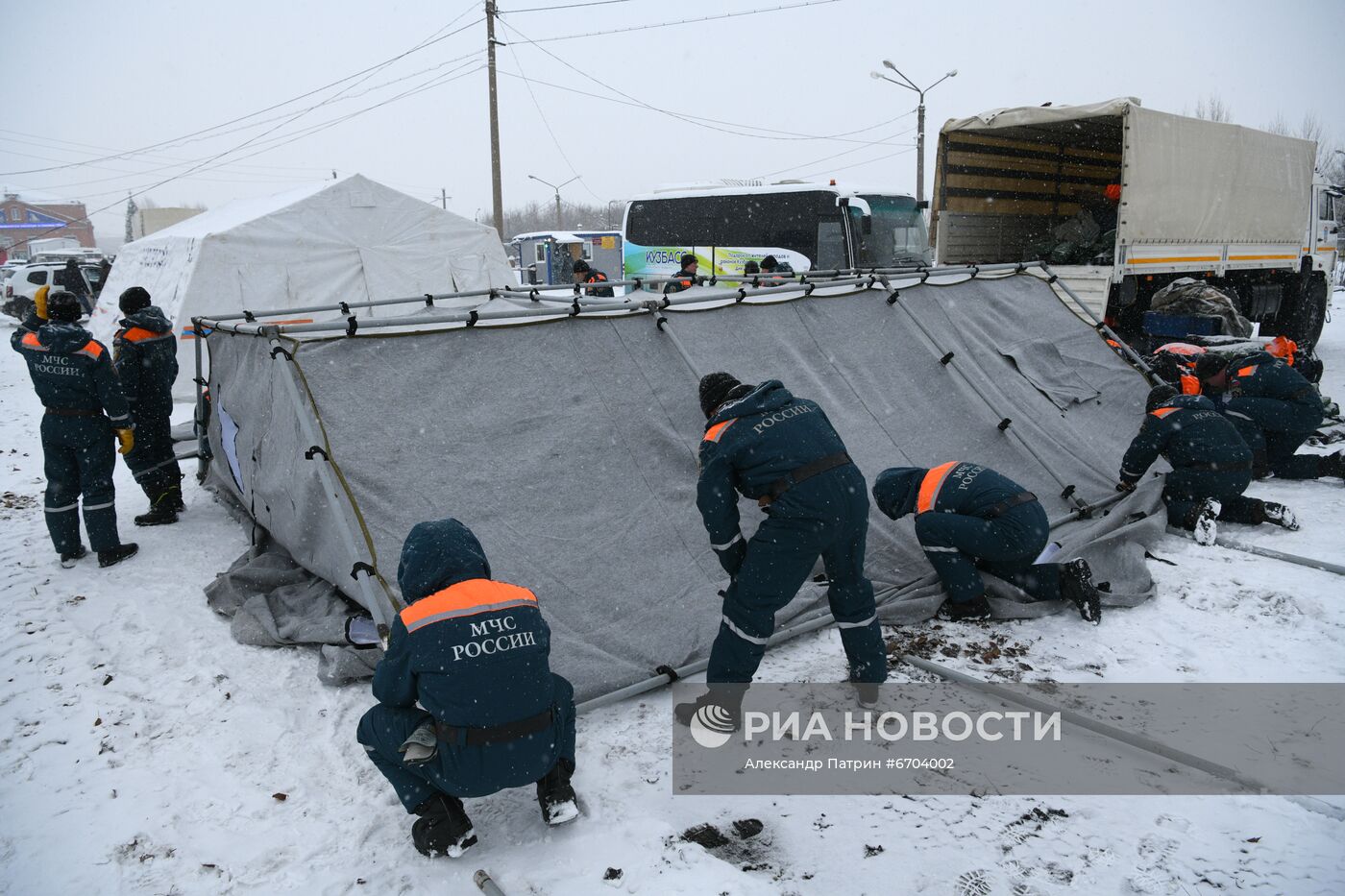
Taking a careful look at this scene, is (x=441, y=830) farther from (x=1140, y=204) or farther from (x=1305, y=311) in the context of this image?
(x=1305, y=311)

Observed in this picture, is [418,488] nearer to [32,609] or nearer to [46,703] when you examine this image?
[46,703]

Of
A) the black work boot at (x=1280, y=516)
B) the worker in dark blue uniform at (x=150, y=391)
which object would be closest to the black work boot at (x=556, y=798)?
the worker in dark blue uniform at (x=150, y=391)

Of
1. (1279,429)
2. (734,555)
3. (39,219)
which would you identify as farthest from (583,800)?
(39,219)

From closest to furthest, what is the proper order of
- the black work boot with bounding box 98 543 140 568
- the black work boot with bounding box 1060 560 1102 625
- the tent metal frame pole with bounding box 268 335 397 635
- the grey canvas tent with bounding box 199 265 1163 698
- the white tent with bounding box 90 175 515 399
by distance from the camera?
the tent metal frame pole with bounding box 268 335 397 635 < the grey canvas tent with bounding box 199 265 1163 698 < the black work boot with bounding box 1060 560 1102 625 < the black work boot with bounding box 98 543 140 568 < the white tent with bounding box 90 175 515 399

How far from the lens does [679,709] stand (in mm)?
3512

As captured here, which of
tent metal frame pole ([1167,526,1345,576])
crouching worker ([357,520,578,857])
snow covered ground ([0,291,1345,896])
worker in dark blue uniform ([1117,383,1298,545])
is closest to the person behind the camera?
crouching worker ([357,520,578,857])

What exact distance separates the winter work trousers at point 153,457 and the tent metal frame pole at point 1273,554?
7543mm

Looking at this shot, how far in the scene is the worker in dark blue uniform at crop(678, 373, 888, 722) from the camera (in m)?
3.25

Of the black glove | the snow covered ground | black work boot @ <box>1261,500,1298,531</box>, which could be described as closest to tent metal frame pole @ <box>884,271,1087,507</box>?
the snow covered ground

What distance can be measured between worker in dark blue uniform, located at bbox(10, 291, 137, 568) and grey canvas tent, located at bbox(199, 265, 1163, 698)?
0.68 m

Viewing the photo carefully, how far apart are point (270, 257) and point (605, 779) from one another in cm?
1148

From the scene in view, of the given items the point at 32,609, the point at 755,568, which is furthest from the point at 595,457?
the point at 32,609

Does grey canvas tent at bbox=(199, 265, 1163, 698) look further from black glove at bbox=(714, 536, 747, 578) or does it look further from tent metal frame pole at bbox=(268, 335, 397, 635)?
black glove at bbox=(714, 536, 747, 578)

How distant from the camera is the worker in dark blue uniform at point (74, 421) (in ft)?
16.8
